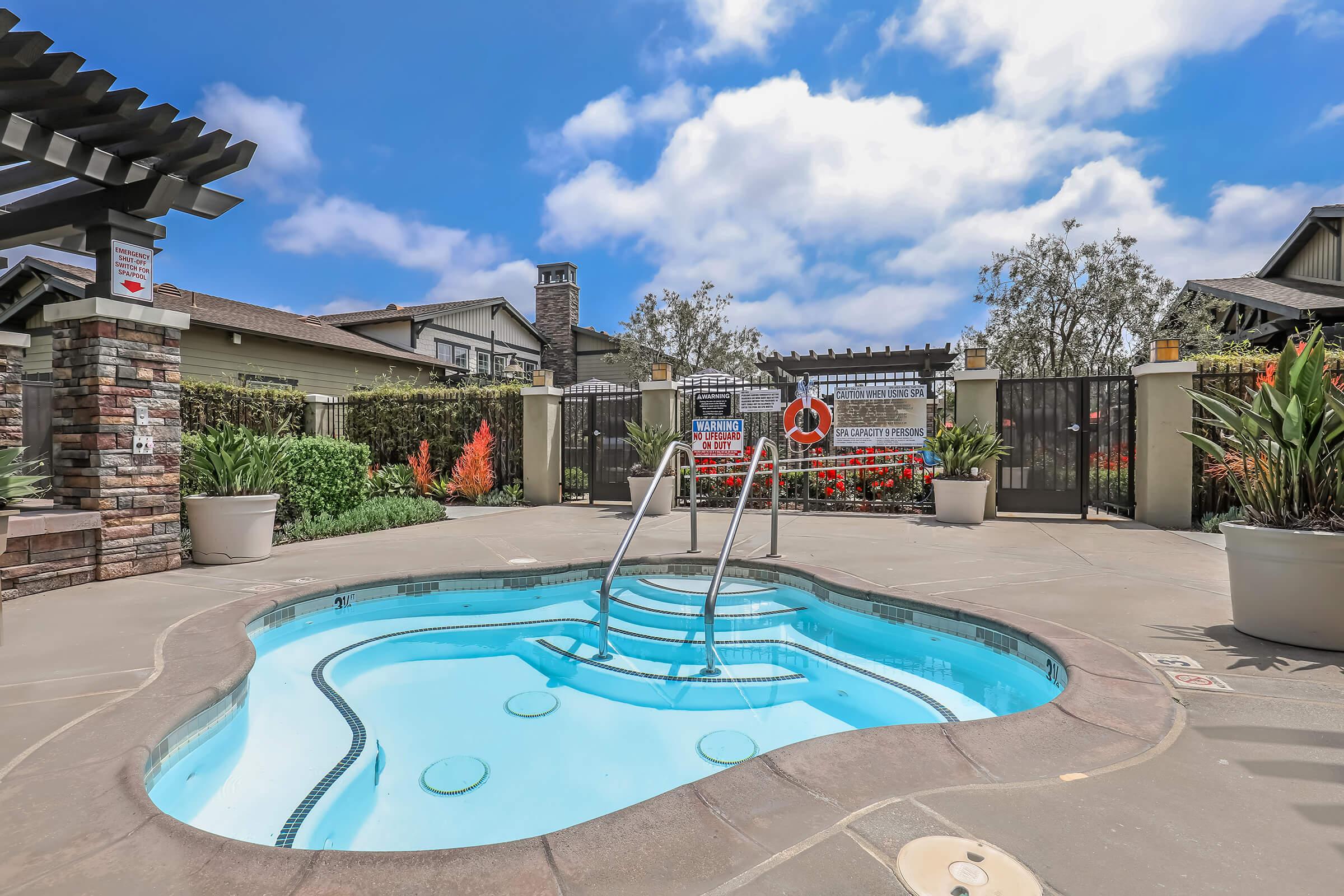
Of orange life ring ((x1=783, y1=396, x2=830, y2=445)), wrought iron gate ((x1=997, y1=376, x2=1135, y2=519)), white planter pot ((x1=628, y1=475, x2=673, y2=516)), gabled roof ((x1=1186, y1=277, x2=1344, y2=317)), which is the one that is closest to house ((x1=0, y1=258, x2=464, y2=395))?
white planter pot ((x1=628, y1=475, x2=673, y2=516))

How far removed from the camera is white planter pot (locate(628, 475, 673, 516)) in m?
9.56

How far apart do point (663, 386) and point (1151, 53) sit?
8.11 m

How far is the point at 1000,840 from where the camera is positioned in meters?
1.69

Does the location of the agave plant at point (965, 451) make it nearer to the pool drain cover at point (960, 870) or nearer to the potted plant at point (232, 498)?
the pool drain cover at point (960, 870)

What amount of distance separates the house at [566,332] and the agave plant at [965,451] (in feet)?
60.8

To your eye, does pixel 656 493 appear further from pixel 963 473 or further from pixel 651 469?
pixel 963 473

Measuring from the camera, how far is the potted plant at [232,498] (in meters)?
5.70

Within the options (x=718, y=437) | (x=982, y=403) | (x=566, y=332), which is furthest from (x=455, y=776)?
(x=566, y=332)

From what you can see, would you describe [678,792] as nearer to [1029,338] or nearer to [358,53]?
[358,53]

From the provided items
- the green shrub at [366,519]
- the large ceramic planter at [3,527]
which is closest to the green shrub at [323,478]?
Answer: the green shrub at [366,519]

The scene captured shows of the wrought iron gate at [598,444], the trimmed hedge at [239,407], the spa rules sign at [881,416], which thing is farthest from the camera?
the wrought iron gate at [598,444]

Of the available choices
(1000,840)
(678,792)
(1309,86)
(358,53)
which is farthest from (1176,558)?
(358,53)

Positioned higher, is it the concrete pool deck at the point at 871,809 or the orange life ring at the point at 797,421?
the orange life ring at the point at 797,421

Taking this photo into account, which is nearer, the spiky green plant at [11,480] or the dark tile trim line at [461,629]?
the dark tile trim line at [461,629]
